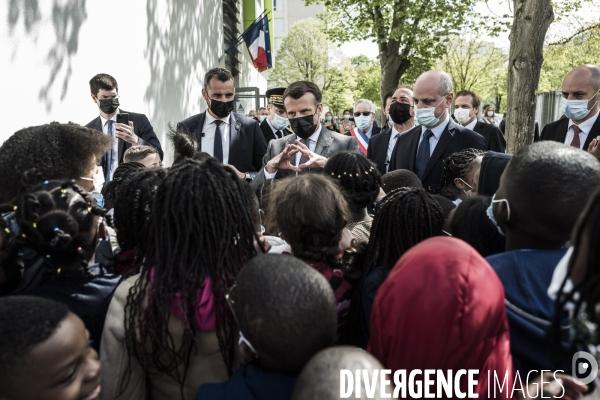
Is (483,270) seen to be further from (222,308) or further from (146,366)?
(146,366)

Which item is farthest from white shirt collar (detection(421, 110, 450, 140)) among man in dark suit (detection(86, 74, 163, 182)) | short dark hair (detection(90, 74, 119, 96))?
short dark hair (detection(90, 74, 119, 96))

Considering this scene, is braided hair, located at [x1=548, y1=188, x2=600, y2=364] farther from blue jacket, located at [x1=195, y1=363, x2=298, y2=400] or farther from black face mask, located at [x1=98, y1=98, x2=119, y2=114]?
black face mask, located at [x1=98, y1=98, x2=119, y2=114]

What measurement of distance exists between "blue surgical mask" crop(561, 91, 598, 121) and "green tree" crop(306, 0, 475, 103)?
487 inches

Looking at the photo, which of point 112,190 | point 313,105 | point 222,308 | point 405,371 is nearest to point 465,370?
point 405,371

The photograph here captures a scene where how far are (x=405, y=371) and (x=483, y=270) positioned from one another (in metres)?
0.34

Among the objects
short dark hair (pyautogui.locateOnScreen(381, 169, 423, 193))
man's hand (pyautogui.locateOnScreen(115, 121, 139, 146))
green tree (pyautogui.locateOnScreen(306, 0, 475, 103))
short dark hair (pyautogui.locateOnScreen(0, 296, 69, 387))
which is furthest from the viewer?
green tree (pyautogui.locateOnScreen(306, 0, 475, 103))

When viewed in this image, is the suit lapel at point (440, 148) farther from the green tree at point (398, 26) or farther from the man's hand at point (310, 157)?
the green tree at point (398, 26)

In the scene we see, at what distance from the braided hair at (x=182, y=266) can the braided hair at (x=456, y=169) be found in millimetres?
2019

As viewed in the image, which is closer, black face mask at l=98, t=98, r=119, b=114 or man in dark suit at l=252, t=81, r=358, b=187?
man in dark suit at l=252, t=81, r=358, b=187

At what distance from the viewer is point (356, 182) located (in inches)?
109

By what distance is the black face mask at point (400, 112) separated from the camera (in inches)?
218

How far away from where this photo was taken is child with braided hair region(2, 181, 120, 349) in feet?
5.77

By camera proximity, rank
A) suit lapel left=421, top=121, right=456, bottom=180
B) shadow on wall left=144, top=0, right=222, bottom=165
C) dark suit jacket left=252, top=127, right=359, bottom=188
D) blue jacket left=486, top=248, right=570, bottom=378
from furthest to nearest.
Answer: shadow on wall left=144, top=0, right=222, bottom=165, suit lapel left=421, top=121, right=456, bottom=180, dark suit jacket left=252, top=127, right=359, bottom=188, blue jacket left=486, top=248, right=570, bottom=378

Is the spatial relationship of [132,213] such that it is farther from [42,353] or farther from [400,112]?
[400,112]
